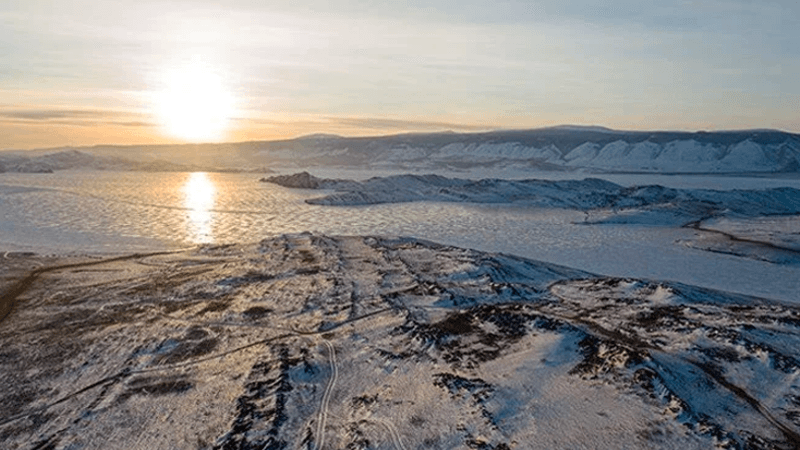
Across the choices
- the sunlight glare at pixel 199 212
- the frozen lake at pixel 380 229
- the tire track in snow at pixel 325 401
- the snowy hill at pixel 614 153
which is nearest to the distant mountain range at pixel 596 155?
the snowy hill at pixel 614 153

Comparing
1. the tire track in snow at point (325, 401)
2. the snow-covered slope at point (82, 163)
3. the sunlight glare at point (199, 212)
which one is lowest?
the snow-covered slope at point (82, 163)

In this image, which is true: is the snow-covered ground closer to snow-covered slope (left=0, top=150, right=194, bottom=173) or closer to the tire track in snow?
the tire track in snow

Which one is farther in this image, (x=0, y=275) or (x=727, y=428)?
(x=0, y=275)

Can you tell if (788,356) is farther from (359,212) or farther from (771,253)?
(359,212)

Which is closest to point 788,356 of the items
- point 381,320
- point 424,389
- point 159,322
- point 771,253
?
point 424,389

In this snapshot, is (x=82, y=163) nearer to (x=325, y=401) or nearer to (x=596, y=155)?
(x=596, y=155)

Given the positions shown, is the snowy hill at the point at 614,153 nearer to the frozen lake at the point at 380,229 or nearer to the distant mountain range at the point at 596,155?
the distant mountain range at the point at 596,155

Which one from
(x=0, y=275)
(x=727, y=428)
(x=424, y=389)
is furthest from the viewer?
(x=0, y=275)
